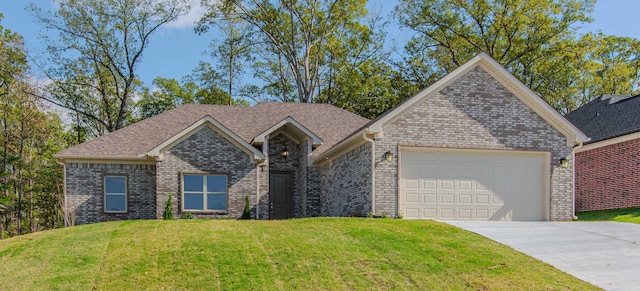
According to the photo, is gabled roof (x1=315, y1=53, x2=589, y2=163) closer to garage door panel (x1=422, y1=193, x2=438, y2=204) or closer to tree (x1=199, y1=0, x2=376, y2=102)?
garage door panel (x1=422, y1=193, x2=438, y2=204)

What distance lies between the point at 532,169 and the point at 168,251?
1150 centimetres

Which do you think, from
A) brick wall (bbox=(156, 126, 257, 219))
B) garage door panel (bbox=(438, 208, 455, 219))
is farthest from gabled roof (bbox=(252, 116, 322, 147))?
garage door panel (bbox=(438, 208, 455, 219))

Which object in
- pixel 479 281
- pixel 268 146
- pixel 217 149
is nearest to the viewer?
pixel 479 281

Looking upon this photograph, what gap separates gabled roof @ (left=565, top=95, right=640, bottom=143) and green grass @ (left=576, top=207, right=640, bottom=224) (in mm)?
2691

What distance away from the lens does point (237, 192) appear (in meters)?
22.2

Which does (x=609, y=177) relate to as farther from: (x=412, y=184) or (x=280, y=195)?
(x=280, y=195)

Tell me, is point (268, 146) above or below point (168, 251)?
above

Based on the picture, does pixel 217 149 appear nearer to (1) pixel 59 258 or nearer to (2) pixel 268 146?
(2) pixel 268 146

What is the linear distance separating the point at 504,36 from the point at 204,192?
79.8 ft

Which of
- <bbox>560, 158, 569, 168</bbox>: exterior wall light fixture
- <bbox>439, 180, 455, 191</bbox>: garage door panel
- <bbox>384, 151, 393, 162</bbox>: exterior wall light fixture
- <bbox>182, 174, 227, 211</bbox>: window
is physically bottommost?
<bbox>182, 174, 227, 211</bbox>: window

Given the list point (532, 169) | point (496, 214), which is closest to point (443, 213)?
point (496, 214)

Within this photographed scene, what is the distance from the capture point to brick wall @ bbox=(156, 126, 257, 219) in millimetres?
21656

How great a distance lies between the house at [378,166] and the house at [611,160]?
16.0 ft

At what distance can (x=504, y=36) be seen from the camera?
39.9 metres
